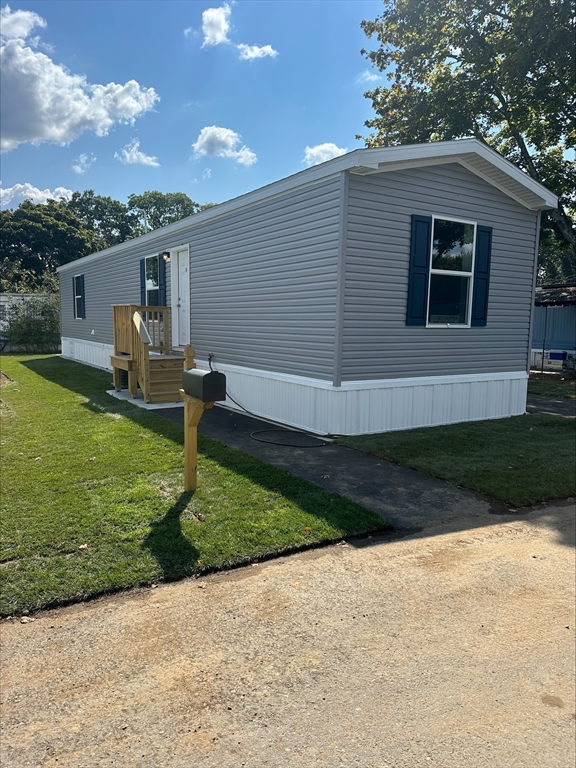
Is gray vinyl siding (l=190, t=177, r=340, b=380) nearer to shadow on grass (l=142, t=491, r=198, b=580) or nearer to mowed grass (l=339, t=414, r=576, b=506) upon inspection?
mowed grass (l=339, t=414, r=576, b=506)

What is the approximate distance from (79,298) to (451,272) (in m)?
12.9

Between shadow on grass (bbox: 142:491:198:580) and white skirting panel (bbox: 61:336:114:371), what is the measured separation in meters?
10.4

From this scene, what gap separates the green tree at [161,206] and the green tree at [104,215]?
109cm

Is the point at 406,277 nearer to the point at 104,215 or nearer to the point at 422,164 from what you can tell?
the point at 422,164

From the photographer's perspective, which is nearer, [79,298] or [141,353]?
[141,353]

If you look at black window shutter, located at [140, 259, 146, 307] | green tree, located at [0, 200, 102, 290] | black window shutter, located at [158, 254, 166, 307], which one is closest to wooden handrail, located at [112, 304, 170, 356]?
black window shutter, located at [158, 254, 166, 307]

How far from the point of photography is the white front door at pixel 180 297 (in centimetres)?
1015

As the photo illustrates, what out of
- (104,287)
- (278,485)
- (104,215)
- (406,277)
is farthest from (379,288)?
(104,215)

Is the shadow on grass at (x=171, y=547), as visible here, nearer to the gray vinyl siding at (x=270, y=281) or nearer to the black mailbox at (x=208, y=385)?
the black mailbox at (x=208, y=385)

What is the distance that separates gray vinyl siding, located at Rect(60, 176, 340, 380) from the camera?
6562 millimetres

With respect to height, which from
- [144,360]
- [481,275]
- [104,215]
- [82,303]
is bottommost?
[144,360]

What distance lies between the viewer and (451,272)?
23.8 feet

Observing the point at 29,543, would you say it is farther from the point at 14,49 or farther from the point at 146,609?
the point at 14,49

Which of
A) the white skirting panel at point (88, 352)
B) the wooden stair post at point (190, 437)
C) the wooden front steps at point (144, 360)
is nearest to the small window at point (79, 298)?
the white skirting panel at point (88, 352)
